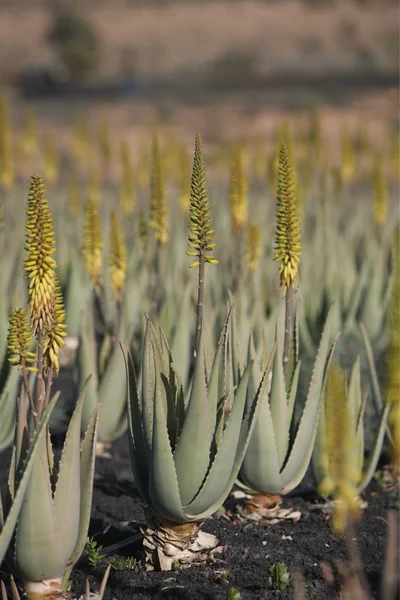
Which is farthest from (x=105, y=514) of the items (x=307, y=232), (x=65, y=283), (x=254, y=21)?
(x=254, y=21)

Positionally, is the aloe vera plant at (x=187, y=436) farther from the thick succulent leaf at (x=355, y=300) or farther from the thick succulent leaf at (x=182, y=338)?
the thick succulent leaf at (x=355, y=300)

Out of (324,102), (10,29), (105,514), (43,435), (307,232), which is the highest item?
(10,29)

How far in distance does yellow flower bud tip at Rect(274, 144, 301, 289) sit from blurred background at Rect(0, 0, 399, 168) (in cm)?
1834

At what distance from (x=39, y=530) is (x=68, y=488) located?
15cm

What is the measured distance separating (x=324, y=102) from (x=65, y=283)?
28.7 meters

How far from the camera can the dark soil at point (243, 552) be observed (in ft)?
10.0

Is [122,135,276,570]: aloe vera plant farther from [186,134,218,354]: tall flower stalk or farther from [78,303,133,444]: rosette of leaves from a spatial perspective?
[78,303,133,444]: rosette of leaves

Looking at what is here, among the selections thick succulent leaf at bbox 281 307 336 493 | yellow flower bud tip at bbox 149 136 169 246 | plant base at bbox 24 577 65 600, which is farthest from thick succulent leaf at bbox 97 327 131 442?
plant base at bbox 24 577 65 600

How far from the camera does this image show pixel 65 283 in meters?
6.62

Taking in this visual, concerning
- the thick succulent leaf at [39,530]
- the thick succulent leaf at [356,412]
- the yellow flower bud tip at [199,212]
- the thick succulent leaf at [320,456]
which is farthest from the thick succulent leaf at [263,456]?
the thick succulent leaf at [39,530]

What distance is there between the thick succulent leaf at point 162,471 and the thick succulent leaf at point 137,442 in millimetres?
151

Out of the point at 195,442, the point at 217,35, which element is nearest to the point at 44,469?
the point at 195,442

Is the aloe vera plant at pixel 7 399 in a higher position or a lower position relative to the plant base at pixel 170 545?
higher

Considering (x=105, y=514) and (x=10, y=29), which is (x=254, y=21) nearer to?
(x=10, y=29)
